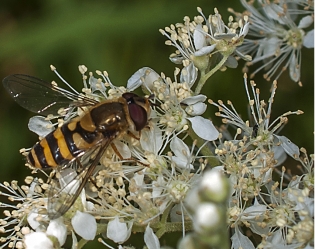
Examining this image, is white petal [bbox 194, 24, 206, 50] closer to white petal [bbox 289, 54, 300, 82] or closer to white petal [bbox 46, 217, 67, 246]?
white petal [bbox 289, 54, 300, 82]

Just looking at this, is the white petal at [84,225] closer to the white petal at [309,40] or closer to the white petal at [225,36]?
the white petal at [225,36]

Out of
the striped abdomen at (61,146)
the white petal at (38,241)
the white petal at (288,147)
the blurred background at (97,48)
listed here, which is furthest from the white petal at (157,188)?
the blurred background at (97,48)

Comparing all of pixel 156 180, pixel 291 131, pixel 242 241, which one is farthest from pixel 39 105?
pixel 291 131

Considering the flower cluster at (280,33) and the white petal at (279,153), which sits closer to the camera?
the white petal at (279,153)

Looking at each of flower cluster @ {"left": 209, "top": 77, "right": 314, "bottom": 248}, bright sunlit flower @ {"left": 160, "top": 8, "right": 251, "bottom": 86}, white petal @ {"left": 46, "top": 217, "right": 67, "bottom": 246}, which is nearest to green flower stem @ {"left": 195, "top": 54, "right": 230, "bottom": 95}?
bright sunlit flower @ {"left": 160, "top": 8, "right": 251, "bottom": 86}

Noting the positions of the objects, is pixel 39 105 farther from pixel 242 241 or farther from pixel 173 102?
pixel 242 241
